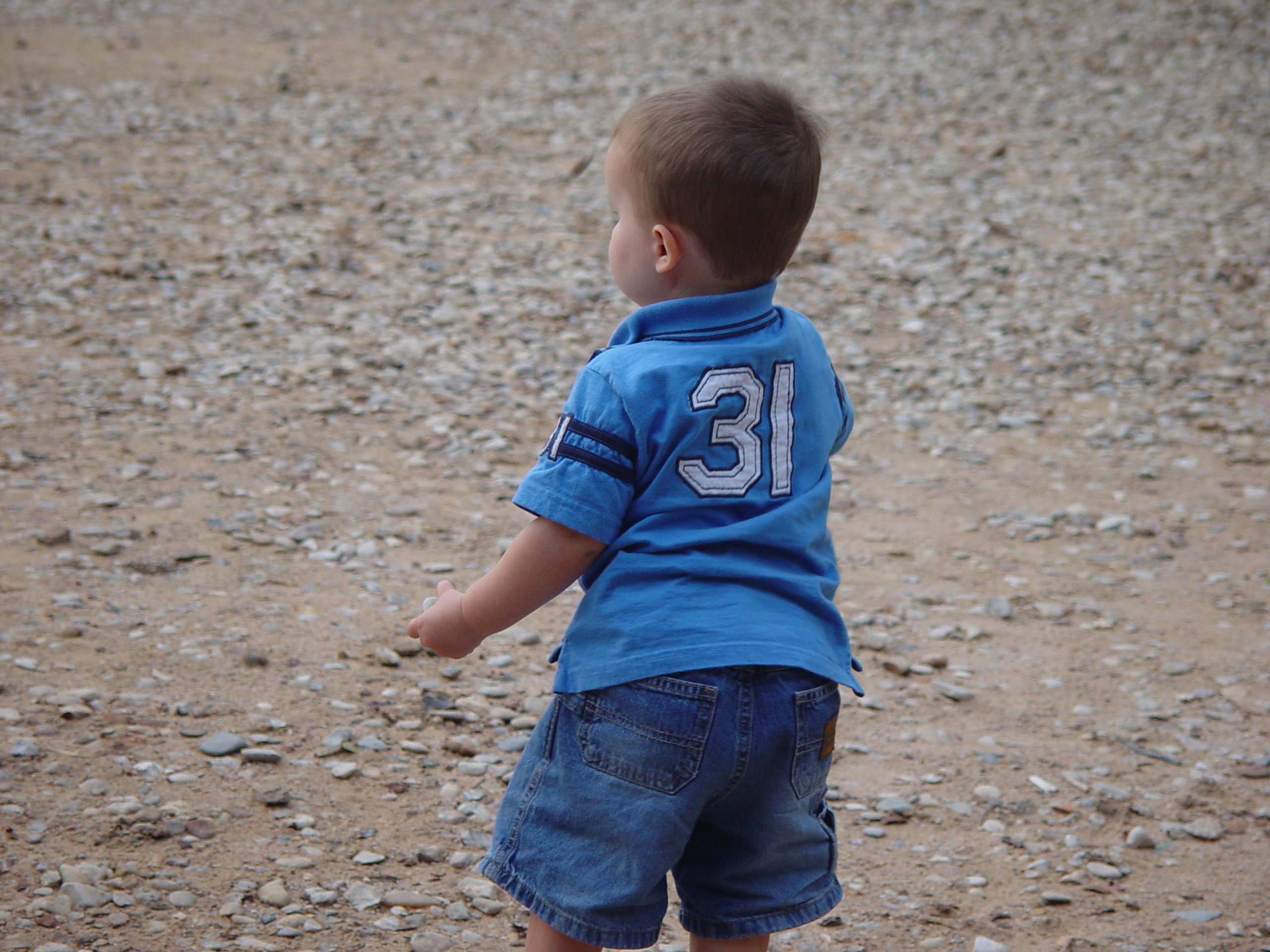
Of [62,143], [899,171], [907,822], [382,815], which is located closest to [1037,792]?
[907,822]

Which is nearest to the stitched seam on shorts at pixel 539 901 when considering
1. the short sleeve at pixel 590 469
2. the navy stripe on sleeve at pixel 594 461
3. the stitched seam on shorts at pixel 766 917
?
the stitched seam on shorts at pixel 766 917

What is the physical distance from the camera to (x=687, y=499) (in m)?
2.04

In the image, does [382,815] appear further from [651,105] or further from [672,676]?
[651,105]

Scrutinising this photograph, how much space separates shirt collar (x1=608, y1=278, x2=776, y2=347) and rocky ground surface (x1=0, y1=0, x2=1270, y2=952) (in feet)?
6.04

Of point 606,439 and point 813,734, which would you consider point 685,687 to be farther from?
point 606,439

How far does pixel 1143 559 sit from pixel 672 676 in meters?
4.26

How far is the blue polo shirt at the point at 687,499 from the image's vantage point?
6.58 ft

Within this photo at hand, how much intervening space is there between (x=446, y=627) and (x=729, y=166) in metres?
1.02

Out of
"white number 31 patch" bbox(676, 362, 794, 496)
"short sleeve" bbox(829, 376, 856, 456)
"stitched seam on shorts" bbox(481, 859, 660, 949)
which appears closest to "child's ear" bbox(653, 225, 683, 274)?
"white number 31 patch" bbox(676, 362, 794, 496)

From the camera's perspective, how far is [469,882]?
3.25 meters

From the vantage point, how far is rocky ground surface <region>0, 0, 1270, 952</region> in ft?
11.0

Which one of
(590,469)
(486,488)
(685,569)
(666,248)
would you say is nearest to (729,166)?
(666,248)

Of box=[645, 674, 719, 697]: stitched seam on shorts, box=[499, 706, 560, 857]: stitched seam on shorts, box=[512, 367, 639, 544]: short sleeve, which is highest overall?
box=[512, 367, 639, 544]: short sleeve

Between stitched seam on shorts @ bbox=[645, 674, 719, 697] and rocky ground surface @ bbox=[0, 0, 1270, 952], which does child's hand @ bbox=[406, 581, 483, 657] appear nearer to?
stitched seam on shorts @ bbox=[645, 674, 719, 697]
